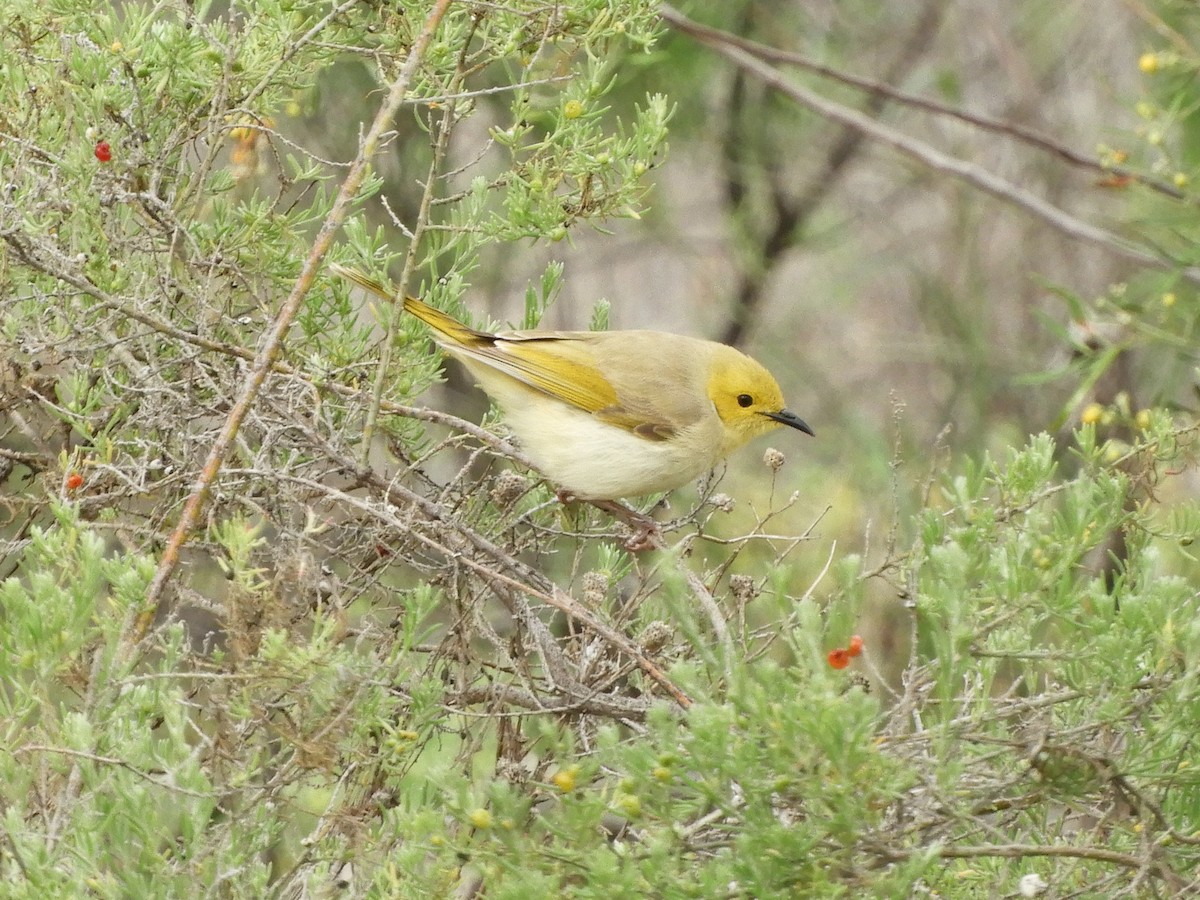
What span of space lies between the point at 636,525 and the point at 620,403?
1026 millimetres

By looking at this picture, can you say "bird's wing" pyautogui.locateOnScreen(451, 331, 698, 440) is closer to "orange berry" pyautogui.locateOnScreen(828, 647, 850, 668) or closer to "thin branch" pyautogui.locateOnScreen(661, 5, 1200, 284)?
"thin branch" pyautogui.locateOnScreen(661, 5, 1200, 284)

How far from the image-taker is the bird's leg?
311 centimetres

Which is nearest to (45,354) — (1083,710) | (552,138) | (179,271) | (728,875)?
→ (179,271)

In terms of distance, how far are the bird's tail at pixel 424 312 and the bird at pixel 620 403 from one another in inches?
0.6

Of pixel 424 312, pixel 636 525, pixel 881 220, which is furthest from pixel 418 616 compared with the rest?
pixel 881 220

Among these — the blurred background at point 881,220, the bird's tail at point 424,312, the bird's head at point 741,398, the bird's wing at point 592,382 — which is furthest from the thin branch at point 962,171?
the bird's tail at point 424,312

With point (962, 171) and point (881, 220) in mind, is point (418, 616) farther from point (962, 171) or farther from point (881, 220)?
point (881, 220)

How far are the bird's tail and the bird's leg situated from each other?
419 millimetres

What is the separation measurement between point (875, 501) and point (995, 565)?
5.05 meters

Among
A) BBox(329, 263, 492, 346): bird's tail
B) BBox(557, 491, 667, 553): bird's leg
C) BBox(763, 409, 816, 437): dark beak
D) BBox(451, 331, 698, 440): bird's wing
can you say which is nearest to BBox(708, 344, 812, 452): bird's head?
BBox(763, 409, 816, 437): dark beak

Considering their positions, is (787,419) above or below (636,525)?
below

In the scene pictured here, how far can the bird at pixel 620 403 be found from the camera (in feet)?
11.8

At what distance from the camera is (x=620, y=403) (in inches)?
168

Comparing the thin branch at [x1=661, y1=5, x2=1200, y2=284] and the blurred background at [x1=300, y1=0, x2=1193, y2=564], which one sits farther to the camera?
the blurred background at [x1=300, y1=0, x2=1193, y2=564]
